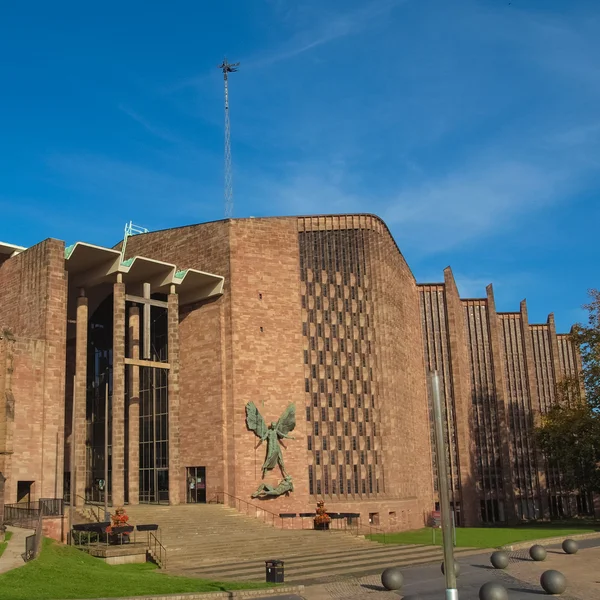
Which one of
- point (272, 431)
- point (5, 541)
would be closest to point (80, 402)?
point (272, 431)

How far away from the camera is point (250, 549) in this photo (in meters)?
30.9

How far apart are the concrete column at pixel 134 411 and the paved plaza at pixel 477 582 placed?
17563 millimetres

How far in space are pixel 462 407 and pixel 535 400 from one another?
13892 mm

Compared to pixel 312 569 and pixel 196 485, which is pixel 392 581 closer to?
pixel 312 569

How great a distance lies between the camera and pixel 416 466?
54812 millimetres

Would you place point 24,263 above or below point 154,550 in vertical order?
above

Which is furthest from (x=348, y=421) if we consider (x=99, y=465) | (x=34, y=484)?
(x=34, y=484)

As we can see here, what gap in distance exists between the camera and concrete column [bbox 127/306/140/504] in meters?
39.0

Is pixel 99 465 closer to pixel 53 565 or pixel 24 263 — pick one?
pixel 24 263

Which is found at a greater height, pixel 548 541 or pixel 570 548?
pixel 570 548

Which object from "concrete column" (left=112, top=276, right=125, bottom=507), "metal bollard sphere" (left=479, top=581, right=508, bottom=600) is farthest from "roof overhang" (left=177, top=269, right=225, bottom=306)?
"metal bollard sphere" (left=479, top=581, right=508, bottom=600)

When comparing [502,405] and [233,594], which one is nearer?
[233,594]

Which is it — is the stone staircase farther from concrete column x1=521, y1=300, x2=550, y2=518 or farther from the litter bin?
concrete column x1=521, y1=300, x2=550, y2=518

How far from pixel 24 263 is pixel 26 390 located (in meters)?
7.39
